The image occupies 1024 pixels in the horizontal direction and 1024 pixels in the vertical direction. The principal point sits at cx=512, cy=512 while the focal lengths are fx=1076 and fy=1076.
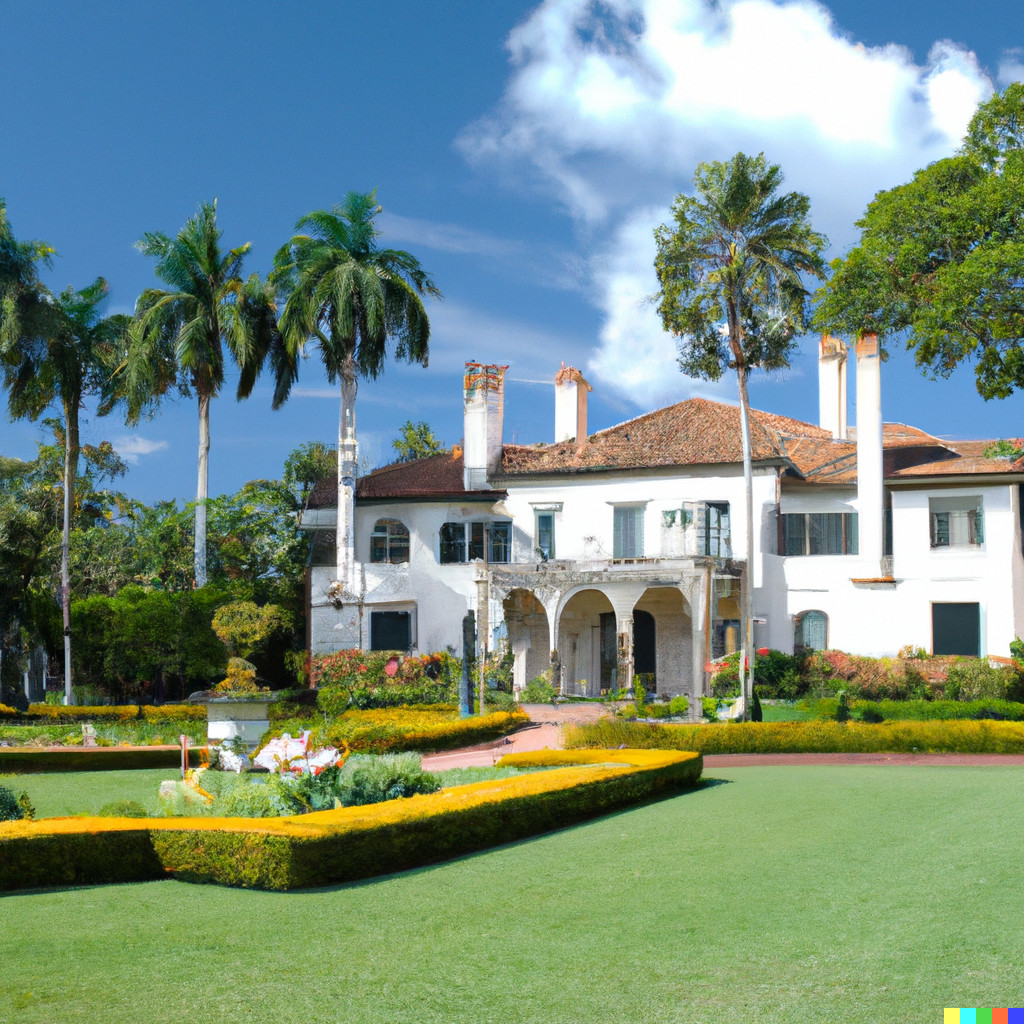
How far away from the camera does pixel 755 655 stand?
94.0ft

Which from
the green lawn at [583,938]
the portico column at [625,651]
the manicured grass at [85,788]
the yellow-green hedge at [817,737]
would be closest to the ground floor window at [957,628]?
the portico column at [625,651]

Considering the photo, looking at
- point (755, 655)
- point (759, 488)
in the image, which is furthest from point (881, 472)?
point (755, 655)

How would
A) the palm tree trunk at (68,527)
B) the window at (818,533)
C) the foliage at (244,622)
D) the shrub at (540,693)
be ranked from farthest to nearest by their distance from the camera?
the window at (818,533), the palm tree trunk at (68,527), the foliage at (244,622), the shrub at (540,693)

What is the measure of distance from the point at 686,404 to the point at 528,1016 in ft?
101

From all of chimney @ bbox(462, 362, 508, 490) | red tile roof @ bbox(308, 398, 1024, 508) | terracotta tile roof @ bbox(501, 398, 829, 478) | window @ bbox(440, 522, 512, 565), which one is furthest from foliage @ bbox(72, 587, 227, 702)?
terracotta tile roof @ bbox(501, 398, 829, 478)

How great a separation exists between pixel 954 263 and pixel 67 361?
986 inches

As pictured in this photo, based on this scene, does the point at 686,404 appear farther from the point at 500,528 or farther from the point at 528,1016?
the point at 528,1016

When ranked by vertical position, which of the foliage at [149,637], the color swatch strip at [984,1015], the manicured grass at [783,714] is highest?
the foliage at [149,637]

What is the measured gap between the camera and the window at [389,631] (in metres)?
32.9

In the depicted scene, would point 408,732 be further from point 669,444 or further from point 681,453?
point 669,444

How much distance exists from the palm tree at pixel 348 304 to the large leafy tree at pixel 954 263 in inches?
520

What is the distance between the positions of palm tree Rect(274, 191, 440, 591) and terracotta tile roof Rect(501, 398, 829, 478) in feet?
16.1

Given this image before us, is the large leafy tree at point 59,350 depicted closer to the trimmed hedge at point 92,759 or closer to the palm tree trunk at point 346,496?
the palm tree trunk at point 346,496

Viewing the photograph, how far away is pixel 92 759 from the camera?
17.9m
